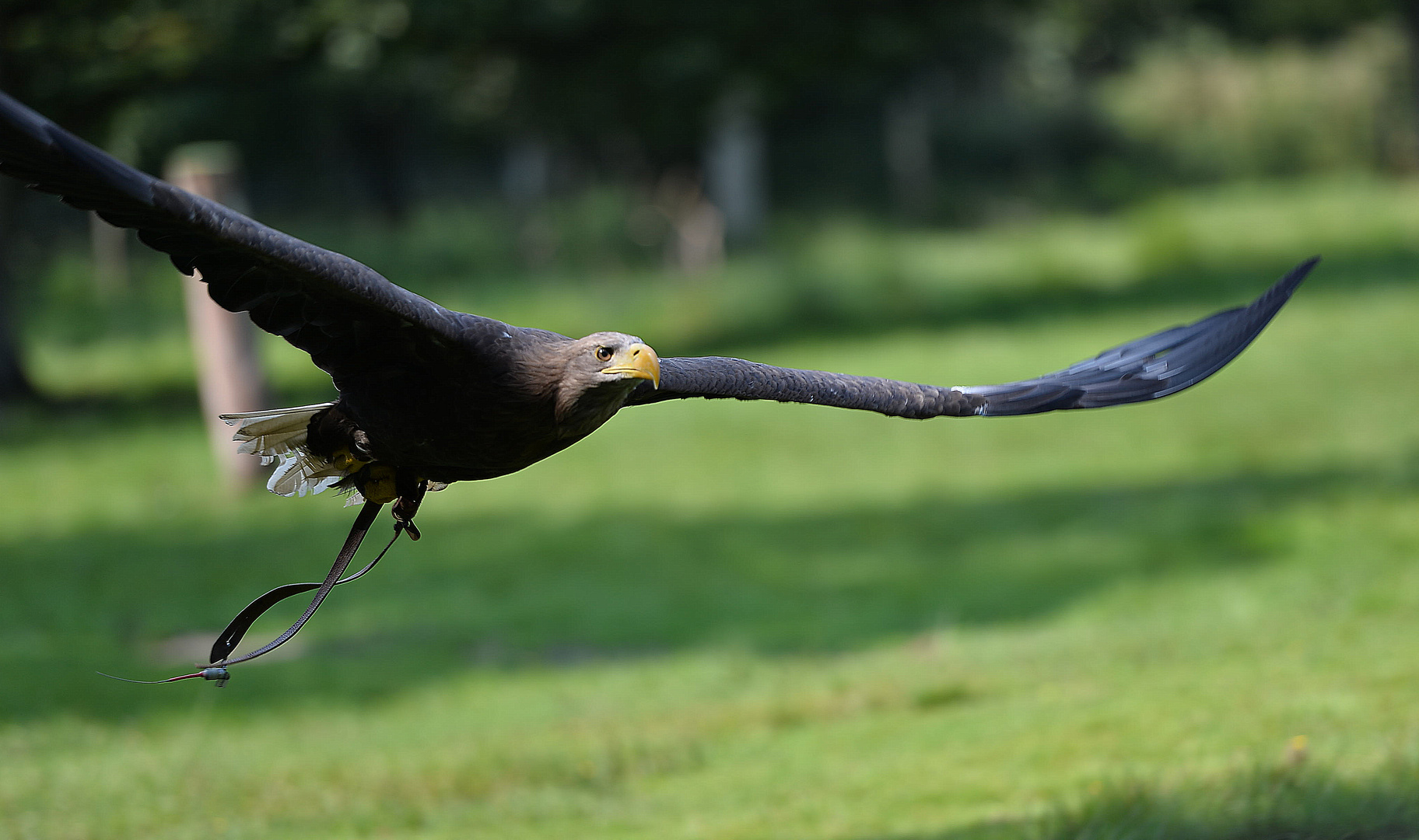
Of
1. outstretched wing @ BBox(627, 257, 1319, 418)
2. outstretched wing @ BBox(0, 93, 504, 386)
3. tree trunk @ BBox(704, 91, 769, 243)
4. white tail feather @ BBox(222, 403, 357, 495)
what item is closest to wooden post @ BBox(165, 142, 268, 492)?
white tail feather @ BBox(222, 403, 357, 495)

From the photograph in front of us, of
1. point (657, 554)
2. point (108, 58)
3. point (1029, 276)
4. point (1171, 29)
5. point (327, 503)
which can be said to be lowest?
point (657, 554)

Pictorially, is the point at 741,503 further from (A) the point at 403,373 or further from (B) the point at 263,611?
(A) the point at 403,373

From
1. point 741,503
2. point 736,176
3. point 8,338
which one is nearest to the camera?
point 741,503

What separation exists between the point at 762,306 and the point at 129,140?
901cm

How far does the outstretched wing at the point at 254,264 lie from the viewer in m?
3.44

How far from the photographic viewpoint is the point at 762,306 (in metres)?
20.0

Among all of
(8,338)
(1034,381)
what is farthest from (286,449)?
(8,338)

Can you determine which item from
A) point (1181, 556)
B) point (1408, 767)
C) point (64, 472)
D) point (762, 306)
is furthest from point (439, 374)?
point (762, 306)

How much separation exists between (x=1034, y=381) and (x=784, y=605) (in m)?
5.90

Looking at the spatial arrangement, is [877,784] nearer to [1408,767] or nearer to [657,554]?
[1408,767]

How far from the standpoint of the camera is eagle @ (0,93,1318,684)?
11.8ft

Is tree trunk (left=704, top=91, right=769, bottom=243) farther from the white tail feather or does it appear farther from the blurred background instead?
the white tail feather

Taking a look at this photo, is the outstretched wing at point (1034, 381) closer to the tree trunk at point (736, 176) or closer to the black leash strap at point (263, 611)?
the black leash strap at point (263, 611)

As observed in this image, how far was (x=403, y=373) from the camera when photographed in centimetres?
429
